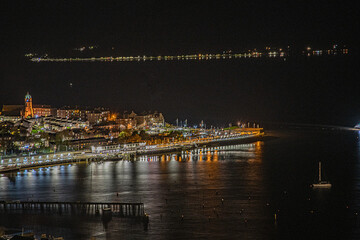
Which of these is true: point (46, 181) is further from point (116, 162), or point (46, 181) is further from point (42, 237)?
point (42, 237)

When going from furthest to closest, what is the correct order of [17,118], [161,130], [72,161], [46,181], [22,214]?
[17,118] → [161,130] → [72,161] → [46,181] → [22,214]

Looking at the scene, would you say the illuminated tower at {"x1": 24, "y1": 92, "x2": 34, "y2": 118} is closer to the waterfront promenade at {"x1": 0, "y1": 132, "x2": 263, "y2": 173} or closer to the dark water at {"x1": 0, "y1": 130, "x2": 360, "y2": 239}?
the waterfront promenade at {"x1": 0, "y1": 132, "x2": 263, "y2": 173}

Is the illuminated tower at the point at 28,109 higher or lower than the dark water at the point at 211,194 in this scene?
higher

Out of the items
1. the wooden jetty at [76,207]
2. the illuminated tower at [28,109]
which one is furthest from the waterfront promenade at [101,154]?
the illuminated tower at [28,109]

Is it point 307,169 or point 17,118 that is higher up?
point 17,118

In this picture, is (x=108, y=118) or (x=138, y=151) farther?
(x=108, y=118)

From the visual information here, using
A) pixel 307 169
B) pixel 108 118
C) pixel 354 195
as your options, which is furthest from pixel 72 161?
pixel 108 118

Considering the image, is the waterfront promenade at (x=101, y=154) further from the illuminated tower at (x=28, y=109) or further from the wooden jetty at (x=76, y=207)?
the illuminated tower at (x=28, y=109)
